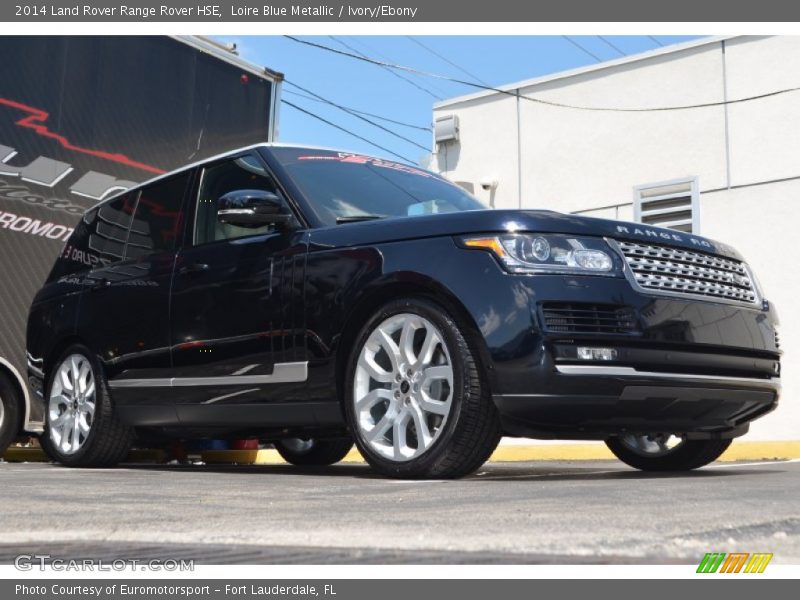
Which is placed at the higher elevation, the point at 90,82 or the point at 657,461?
the point at 90,82

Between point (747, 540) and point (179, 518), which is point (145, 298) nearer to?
point (179, 518)

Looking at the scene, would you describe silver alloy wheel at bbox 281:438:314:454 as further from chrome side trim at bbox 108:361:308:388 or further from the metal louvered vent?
the metal louvered vent

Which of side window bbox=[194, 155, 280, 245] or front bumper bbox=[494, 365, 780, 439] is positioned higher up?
side window bbox=[194, 155, 280, 245]

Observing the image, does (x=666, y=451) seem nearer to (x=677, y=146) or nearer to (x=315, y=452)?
(x=315, y=452)

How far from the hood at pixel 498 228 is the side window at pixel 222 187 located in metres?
0.87

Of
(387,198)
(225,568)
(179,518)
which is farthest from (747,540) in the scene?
(387,198)

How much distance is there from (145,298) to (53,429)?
128cm

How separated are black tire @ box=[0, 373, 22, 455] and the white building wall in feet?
28.5

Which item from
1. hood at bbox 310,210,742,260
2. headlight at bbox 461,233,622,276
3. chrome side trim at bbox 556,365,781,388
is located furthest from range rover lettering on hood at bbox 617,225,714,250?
chrome side trim at bbox 556,365,781,388

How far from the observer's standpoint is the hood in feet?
15.7

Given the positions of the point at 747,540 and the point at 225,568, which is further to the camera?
the point at 747,540

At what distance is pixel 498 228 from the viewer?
474 centimetres

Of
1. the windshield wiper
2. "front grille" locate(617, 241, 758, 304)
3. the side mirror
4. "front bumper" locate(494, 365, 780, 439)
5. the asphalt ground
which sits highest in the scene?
the side mirror
